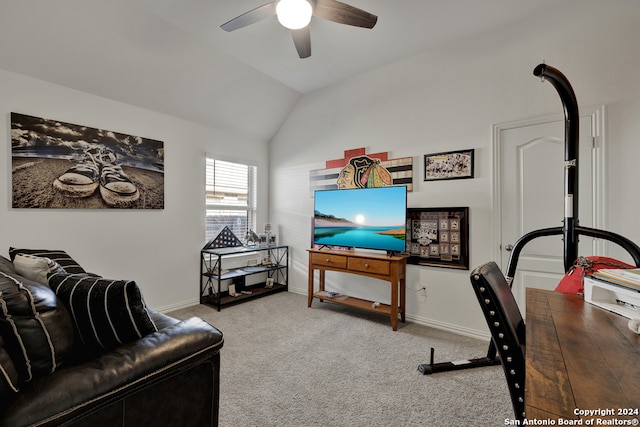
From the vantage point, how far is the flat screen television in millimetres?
3008

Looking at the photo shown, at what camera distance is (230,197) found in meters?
4.18

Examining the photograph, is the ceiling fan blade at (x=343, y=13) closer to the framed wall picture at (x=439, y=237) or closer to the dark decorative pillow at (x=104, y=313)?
the framed wall picture at (x=439, y=237)

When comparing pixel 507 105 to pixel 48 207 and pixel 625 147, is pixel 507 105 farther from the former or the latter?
pixel 48 207

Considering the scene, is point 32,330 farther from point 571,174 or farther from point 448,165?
point 448,165

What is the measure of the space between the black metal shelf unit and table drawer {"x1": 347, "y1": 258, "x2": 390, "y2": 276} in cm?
137

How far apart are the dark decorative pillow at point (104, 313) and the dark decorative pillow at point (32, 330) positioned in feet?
0.23

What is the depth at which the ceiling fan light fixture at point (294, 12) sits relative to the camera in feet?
5.88

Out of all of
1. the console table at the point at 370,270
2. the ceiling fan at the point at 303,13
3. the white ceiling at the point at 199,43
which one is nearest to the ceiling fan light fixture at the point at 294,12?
the ceiling fan at the point at 303,13

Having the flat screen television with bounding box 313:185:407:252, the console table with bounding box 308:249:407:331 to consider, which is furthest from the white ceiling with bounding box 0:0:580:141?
the console table with bounding box 308:249:407:331

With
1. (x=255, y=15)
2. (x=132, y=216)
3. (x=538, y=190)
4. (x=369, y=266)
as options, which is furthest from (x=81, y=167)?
(x=538, y=190)

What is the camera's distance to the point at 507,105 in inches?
104

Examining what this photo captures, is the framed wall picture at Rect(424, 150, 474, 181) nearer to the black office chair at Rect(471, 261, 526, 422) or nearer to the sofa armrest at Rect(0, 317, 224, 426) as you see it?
the black office chair at Rect(471, 261, 526, 422)

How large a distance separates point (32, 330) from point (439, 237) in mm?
2983

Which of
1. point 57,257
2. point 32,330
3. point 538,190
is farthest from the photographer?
point 538,190
